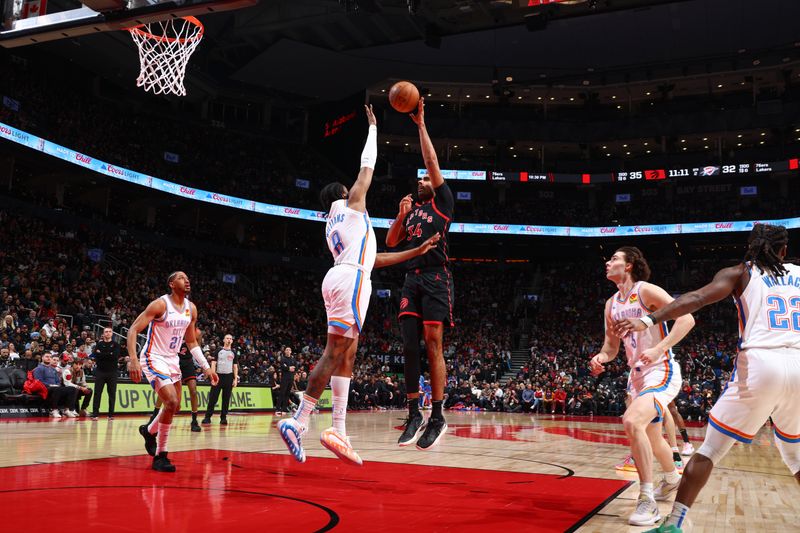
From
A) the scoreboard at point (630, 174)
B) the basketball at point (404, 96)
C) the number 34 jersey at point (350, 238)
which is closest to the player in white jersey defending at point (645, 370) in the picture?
the number 34 jersey at point (350, 238)

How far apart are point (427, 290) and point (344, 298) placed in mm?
902

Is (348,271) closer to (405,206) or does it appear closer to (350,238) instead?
(350,238)

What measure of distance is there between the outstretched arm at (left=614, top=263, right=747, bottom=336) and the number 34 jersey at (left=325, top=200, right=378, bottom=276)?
98.0 inches

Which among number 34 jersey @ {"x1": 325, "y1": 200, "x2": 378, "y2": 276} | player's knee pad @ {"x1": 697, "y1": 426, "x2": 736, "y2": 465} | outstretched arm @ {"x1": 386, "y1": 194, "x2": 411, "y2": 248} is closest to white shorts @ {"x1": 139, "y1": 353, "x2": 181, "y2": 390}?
number 34 jersey @ {"x1": 325, "y1": 200, "x2": 378, "y2": 276}

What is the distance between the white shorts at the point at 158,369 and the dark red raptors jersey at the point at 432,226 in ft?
10.6

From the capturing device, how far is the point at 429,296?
631 centimetres

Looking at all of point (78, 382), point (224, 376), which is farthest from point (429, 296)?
point (78, 382)

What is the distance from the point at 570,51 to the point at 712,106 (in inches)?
382

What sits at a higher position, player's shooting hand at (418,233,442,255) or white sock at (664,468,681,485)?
player's shooting hand at (418,233,442,255)

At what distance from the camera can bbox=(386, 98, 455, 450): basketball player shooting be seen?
243 inches

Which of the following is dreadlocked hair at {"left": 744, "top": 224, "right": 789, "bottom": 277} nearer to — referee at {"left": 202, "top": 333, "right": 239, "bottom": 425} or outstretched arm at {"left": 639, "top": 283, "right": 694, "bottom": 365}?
outstretched arm at {"left": 639, "top": 283, "right": 694, "bottom": 365}

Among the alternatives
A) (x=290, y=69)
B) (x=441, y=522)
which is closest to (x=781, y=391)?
(x=441, y=522)

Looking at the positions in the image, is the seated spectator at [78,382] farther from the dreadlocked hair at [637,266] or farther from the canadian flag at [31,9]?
the dreadlocked hair at [637,266]

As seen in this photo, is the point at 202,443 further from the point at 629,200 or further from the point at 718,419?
the point at 629,200
